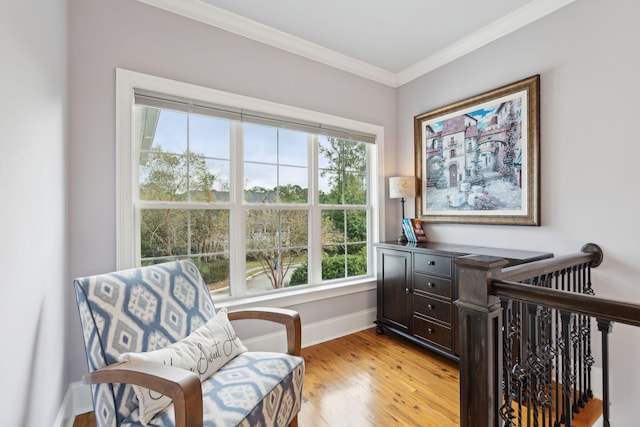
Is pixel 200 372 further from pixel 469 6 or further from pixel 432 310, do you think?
pixel 469 6

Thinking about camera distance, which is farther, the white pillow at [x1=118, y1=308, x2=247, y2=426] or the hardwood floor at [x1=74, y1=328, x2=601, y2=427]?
the hardwood floor at [x1=74, y1=328, x2=601, y2=427]

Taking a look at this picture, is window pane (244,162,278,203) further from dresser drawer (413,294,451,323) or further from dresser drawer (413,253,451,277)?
dresser drawer (413,294,451,323)

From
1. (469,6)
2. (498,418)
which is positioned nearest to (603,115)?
(469,6)

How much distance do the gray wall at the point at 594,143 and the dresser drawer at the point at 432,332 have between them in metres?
0.89

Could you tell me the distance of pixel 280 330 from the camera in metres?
2.51

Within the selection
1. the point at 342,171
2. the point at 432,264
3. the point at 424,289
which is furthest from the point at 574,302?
the point at 342,171

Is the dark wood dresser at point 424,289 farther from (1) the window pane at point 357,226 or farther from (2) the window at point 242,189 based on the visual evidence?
(2) the window at point 242,189

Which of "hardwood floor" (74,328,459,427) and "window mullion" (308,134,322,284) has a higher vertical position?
"window mullion" (308,134,322,284)

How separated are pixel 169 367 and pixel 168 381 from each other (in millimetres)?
108

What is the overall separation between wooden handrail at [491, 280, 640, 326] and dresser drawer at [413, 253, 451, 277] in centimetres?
133

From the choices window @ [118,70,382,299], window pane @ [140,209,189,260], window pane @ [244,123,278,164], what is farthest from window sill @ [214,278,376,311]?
window pane @ [244,123,278,164]

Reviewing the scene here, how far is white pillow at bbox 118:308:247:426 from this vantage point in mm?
1141

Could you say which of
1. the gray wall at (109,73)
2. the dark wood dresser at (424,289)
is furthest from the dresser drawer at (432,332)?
the gray wall at (109,73)

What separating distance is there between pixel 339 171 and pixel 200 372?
7.13ft
